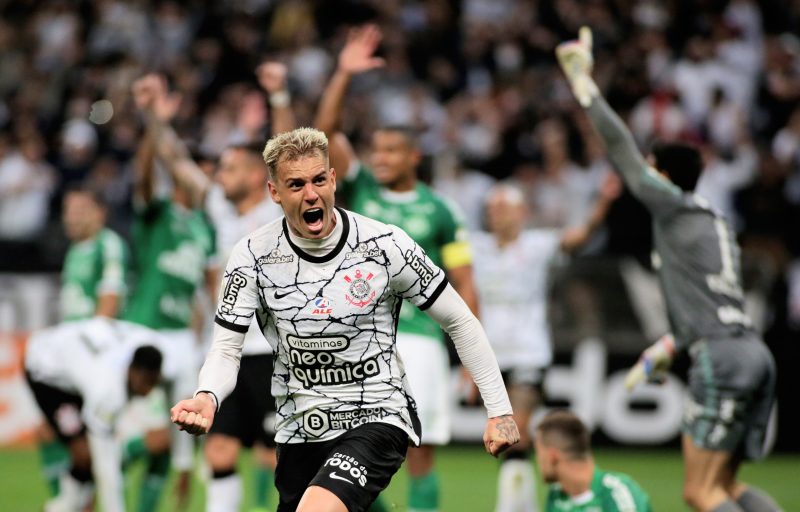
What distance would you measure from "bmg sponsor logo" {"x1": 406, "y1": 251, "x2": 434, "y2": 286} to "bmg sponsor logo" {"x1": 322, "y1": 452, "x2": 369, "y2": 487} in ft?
2.78

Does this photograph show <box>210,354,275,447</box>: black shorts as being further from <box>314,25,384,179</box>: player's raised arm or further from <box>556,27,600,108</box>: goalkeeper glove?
<box>556,27,600,108</box>: goalkeeper glove

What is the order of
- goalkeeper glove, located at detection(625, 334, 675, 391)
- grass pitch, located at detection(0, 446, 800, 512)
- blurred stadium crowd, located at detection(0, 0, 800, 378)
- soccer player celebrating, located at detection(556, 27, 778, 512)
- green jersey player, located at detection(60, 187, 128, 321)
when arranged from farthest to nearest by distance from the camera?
1. blurred stadium crowd, located at detection(0, 0, 800, 378)
2. grass pitch, located at detection(0, 446, 800, 512)
3. green jersey player, located at detection(60, 187, 128, 321)
4. goalkeeper glove, located at detection(625, 334, 675, 391)
5. soccer player celebrating, located at detection(556, 27, 778, 512)

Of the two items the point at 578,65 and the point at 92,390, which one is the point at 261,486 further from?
the point at 578,65

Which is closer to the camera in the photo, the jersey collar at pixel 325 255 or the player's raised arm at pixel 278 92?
the jersey collar at pixel 325 255

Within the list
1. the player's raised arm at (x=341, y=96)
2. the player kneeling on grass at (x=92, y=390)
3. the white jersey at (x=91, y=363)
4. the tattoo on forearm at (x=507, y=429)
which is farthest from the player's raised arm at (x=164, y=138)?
the tattoo on forearm at (x=507, y=429)

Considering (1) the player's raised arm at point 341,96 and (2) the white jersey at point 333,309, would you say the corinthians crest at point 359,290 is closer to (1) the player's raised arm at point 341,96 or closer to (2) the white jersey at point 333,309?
(2) the white jersey at point 333,309

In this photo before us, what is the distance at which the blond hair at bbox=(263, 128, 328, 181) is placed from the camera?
17.9ft

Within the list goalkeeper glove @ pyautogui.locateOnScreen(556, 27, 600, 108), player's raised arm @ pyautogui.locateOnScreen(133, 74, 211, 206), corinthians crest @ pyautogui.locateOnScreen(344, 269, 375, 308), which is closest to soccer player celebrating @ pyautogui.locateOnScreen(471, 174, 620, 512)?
player's raised arm @ pyautogui.locateOnScreen(133, 74, 211, 206)

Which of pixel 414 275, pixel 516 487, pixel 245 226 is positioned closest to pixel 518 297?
pixel 516 487

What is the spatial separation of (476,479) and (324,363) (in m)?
6.63

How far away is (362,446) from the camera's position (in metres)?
5.53

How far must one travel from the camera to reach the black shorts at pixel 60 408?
28.0 ft

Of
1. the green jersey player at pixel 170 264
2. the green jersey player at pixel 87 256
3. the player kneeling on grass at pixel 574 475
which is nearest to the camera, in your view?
the player kneeling on grass at pixel 574 475

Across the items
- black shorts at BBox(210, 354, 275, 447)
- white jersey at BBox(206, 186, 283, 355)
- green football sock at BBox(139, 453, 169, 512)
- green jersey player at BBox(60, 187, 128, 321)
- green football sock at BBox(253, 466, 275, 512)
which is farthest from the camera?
green jersey player at BBox(60, 187, 128, 321)
